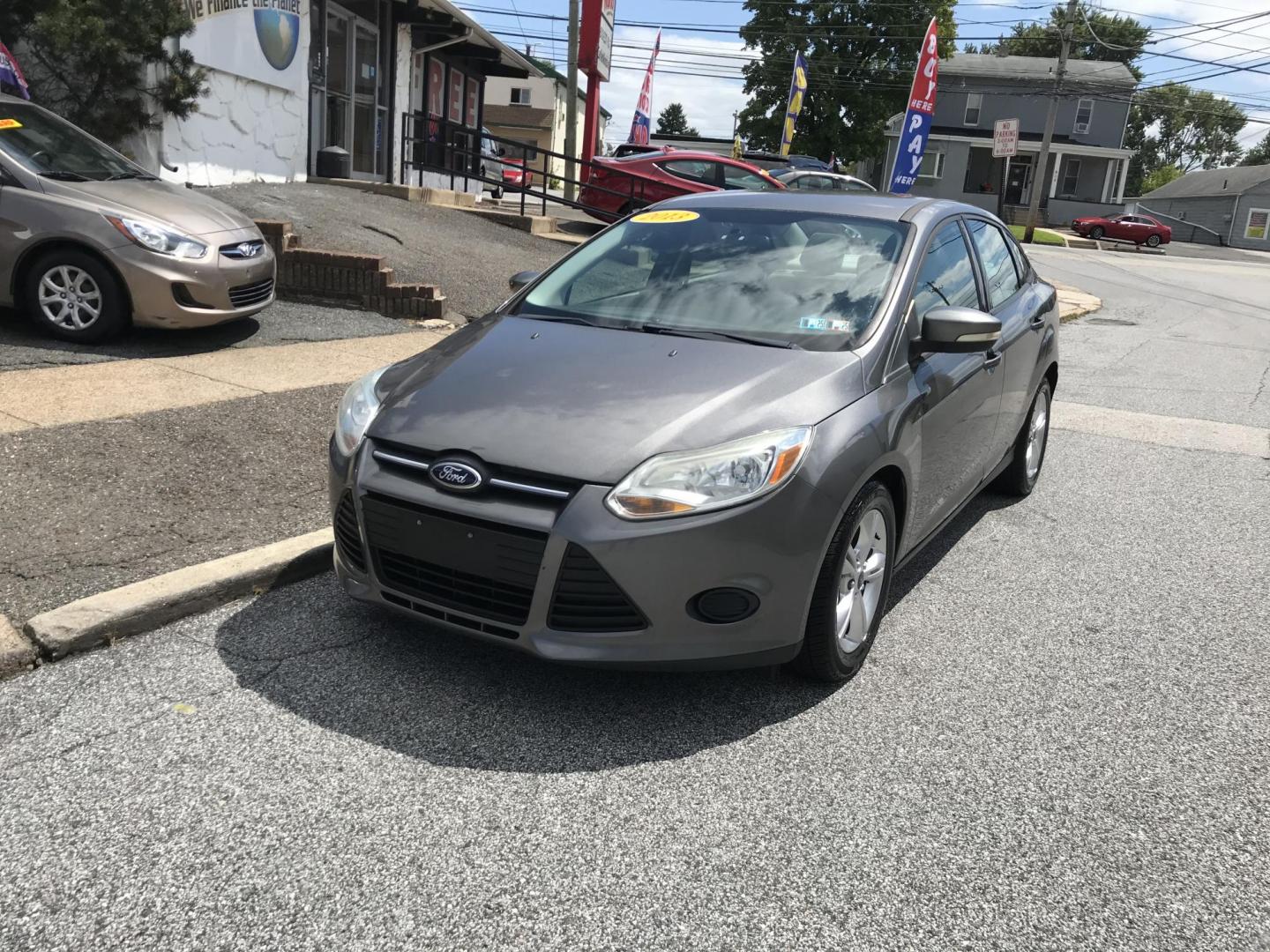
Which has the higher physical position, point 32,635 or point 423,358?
point 423,358

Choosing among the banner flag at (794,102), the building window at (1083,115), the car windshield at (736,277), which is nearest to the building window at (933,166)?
the building window at (1083,115)

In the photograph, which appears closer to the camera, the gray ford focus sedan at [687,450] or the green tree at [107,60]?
the gray ford focus sedan at [687,450]

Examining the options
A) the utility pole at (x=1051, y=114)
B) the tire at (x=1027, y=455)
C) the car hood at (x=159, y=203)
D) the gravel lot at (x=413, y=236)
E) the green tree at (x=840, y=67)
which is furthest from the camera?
the green tree at (x=840, y=67)

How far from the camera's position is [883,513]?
370cm

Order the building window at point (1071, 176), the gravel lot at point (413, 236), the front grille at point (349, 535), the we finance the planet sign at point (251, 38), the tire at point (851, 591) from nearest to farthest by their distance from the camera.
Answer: the tire at point (851, 591), the front grille at point (349, 535), the gravel lot at point (413, 236), the we finance the planet sign at point (251, 38), the building window at point (1071, 176)

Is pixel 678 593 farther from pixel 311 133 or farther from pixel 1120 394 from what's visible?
pixel 311 133

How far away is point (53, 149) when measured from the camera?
25.8 feet

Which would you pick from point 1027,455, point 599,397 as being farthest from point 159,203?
point 1027,455

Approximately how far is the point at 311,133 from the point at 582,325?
45.2 feet

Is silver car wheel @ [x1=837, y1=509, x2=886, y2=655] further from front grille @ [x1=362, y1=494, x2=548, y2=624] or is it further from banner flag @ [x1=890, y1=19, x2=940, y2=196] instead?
banner flag @ [x1=890, y1=19, x2=940, y2=196]

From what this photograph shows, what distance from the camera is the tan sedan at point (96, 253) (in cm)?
725

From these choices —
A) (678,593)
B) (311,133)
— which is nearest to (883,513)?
(678,593)

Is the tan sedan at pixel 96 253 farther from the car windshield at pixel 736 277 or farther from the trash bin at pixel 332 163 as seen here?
the trash bin at pixel 332 163

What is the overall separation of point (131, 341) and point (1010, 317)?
20.0 feet
